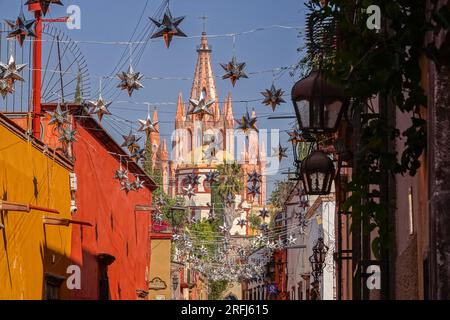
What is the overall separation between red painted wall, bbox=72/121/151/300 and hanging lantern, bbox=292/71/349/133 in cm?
1559

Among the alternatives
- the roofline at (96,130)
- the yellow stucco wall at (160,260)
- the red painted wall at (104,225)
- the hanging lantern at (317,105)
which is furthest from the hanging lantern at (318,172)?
the yellow stucco wall at (160,260)

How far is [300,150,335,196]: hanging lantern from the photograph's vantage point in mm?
13188

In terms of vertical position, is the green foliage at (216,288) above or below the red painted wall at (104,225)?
below

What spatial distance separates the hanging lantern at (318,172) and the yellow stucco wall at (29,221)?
7360mm

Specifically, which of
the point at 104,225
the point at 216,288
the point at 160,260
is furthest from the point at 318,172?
the point at 216,288

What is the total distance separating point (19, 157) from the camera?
2053cm

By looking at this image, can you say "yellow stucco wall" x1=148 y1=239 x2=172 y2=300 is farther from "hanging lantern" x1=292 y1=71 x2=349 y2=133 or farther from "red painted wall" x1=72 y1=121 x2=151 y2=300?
"hanging lantern" x1=292 y1=71 x2=349 y2=133

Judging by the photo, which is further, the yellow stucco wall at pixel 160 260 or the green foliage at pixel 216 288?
the green foliage at pixel 216 288

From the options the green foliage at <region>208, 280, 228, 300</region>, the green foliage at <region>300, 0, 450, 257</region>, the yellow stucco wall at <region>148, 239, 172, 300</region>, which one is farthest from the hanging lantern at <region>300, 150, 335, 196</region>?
the green foliage at <region>208, 280, 228, 300</region>

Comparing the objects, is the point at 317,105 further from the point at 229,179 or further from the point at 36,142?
the point at 229,179

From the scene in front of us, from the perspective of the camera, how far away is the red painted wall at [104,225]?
27.4 meters

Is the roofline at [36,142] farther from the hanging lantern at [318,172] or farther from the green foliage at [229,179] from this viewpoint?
the green foliage at [229,179]
